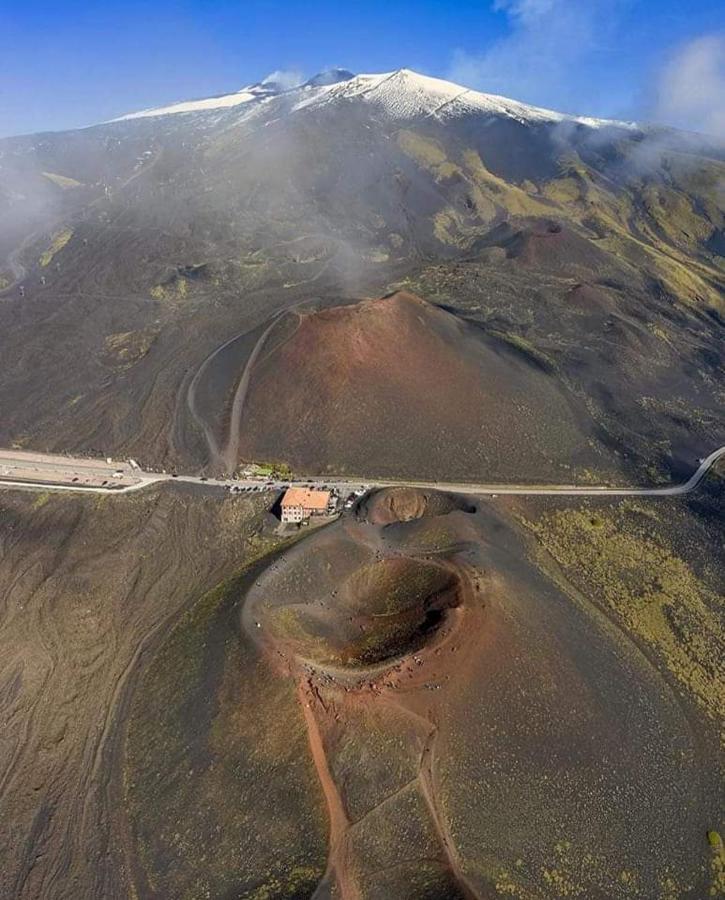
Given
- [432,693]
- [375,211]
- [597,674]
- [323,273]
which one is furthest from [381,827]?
[375,211]

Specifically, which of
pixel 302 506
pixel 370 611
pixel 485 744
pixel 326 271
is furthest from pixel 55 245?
pixel 485 744

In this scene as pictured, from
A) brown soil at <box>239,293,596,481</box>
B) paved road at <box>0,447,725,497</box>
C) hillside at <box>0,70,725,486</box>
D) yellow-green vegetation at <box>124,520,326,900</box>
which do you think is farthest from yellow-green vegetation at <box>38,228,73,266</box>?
yellow-green vegetation at <box>124,520,326,900</box>

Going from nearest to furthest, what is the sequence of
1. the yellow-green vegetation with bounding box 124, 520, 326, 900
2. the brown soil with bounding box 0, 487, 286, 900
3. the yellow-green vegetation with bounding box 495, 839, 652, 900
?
1. the yellow-green vegetation with bounding box 495, 839, 652, 900
2. the yellow-green vegetation with bounding box 124, 520, 326, 900
3. the brown soil with bounding box 0, 487, 286, 900

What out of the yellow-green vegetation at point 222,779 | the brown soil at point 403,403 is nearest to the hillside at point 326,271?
the brown soil at point 403,403

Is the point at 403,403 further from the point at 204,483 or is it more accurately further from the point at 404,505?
the point at 204,483

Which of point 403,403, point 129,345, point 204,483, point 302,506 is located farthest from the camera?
point 129,345

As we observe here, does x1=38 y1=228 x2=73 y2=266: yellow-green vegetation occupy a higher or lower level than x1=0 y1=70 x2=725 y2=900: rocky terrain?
higher

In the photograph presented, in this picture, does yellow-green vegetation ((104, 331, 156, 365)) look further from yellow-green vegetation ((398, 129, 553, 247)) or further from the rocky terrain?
yellow-green vegetation ((398, 129, 553, 247))
